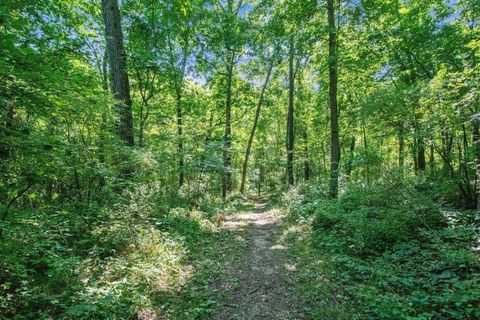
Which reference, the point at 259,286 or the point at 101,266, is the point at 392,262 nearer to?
the point at 259,286

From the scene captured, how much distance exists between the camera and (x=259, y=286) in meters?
4.19

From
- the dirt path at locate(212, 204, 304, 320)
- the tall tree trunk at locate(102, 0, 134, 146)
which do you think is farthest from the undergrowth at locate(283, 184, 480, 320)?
the tall tree trunk at locate(102, 0, 134, 146)

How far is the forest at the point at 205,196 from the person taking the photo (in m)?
2.85

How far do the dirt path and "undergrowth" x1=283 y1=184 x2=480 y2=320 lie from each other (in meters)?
0.34

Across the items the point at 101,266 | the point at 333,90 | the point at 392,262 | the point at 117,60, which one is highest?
the point at 117,60

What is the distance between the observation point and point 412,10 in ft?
29.6

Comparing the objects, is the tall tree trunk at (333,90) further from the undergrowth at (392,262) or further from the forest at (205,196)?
the undergrowth at (392,262)

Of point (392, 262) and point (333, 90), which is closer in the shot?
point (392, 262)

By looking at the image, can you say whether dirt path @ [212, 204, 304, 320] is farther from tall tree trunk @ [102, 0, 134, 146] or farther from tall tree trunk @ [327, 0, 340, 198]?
tall tree trunk @ [102, 0, 134, 146]

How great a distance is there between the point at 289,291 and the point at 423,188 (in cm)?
596

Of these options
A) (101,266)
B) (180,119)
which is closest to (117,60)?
(180,119)

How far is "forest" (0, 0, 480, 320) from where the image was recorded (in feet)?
9.36

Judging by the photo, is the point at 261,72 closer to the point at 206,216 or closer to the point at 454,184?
the point at 206,216

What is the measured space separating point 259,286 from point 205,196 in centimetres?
668
